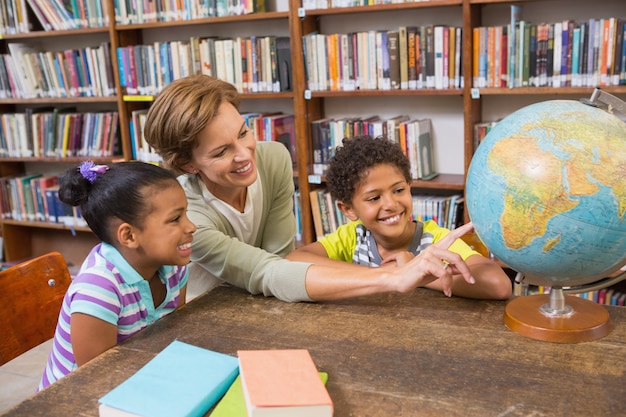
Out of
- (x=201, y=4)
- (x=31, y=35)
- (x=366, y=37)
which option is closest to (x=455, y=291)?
(x=366, y=37)

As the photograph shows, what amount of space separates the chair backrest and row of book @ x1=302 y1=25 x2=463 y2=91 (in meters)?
2.23

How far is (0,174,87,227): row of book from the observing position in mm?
4801

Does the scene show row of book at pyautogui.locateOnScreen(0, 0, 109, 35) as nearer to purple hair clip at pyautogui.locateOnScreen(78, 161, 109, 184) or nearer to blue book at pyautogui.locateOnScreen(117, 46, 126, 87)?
blue book at pyautogui.locateOnScreen(117, 46, 126, 87)

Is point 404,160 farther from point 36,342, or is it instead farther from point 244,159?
point 36,342

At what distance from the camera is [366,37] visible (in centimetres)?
360

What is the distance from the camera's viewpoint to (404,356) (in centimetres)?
133

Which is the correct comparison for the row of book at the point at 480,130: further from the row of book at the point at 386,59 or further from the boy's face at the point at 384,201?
the boy's face at the point at 384,201

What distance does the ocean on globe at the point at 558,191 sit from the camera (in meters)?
1.22

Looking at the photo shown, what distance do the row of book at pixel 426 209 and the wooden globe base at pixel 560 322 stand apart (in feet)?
6.46

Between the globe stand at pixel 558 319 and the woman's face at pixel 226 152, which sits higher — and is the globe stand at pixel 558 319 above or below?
below

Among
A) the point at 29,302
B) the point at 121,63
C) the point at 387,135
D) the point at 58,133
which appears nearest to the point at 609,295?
the point at 387,135

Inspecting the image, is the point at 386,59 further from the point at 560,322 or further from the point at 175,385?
the point at 175,385

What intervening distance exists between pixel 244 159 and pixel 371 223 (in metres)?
0.41

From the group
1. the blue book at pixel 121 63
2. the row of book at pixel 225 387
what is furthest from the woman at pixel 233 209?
the blue book at pixel 121 63
